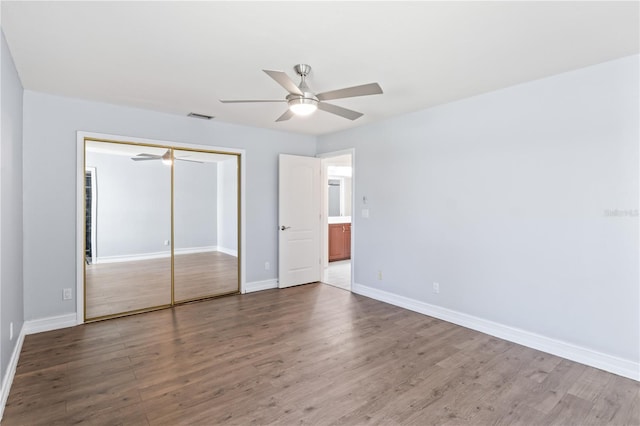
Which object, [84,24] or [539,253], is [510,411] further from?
[84,24]

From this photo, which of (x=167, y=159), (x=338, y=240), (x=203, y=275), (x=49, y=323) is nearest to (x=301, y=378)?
(x=203, y=275)

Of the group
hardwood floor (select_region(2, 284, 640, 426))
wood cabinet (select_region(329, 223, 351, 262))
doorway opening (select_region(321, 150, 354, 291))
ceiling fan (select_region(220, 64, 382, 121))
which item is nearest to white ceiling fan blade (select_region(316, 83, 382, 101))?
ceiling fan (select_region(220, 64, 382, 121))

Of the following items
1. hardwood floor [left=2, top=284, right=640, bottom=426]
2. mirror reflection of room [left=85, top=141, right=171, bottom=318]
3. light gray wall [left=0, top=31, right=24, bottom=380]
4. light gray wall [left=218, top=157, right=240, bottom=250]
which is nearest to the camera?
hardwood floor [left=2, top=284, right=640, bottom=426]

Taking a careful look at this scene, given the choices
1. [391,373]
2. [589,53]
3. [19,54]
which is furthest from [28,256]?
[589,53]

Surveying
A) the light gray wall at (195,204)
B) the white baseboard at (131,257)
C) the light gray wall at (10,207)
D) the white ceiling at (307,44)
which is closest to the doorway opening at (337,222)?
the light gray wall at (195,204)

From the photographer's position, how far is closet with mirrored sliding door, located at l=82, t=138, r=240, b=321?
3969mm

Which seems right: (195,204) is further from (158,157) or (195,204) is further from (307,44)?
(307,44)

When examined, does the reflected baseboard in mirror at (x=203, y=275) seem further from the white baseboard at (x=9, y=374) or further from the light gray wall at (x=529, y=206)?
the light gray wall at (x=529, y=206)

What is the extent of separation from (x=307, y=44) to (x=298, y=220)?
332cm

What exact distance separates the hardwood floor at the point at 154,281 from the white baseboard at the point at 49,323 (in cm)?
19

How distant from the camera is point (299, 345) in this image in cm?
318

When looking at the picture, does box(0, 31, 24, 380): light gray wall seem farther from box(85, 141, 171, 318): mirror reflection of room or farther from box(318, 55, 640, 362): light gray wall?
box(318, 55, 640, 362): light gray wall

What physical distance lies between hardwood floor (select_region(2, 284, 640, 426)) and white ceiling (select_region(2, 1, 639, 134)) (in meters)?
2.50

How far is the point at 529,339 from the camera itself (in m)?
3.17
